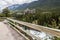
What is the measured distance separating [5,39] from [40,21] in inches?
152

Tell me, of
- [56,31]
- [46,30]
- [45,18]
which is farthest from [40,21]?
[56,31]

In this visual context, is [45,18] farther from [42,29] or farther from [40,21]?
[42,29]

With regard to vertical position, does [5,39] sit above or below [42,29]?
below

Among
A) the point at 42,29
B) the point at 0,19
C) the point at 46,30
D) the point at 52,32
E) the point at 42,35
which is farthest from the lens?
the point at 0,19

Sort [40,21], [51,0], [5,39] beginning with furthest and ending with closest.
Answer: [51,0] → [40,21] → [5,39]

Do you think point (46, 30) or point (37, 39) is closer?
point (37, 39)

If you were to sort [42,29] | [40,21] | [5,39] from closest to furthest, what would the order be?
[42,29] → [5,39] → [40,21]

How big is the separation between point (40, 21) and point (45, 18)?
2.46 feet

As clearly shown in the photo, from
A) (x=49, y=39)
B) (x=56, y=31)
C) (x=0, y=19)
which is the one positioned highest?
(x=56, y=31)

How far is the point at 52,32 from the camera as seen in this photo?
6.81 metres

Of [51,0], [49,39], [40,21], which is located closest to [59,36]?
[49,39]

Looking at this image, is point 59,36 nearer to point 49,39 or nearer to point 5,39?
point 49,39

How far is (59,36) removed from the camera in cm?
627

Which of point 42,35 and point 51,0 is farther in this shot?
point 51,0
